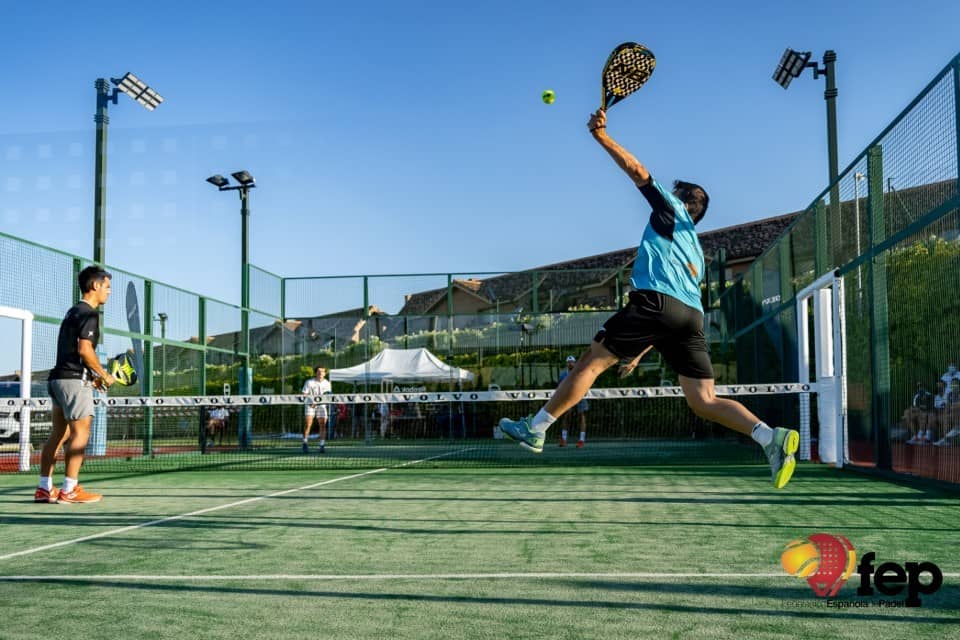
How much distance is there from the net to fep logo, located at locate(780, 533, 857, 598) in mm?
4833

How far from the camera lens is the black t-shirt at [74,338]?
7.25 m

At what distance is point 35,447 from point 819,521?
11317mm

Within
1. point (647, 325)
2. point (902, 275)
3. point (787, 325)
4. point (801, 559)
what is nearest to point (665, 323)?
point (647, 325)

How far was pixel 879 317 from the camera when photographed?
8.92 meters

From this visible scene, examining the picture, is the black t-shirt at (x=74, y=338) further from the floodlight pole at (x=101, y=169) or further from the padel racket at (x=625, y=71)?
the floodlight pole at (x=101, y=169)

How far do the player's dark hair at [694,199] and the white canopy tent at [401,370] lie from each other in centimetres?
1602

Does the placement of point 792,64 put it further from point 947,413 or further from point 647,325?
point 647,325

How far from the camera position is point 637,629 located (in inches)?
118

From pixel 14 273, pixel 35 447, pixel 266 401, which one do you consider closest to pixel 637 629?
pixel 266 401

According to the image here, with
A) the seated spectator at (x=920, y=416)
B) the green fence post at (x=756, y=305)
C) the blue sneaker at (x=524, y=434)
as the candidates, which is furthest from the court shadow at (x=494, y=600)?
the green fence post at (x=756, y=305)

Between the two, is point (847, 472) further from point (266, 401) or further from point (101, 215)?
point (101, 215)

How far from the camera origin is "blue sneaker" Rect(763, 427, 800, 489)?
4.62 meters

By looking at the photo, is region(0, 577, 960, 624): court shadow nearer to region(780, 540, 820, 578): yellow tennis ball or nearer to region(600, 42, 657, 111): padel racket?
region(780, 540, 820, 578): yellow tennis ball

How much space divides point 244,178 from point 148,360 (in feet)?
20.4
